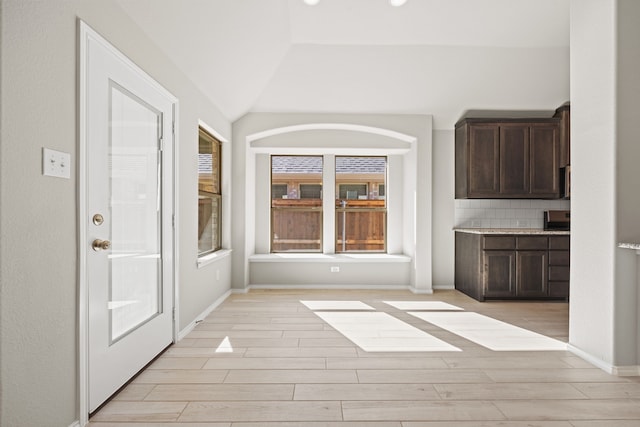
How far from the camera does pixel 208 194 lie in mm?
4582

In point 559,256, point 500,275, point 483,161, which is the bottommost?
point 500,275

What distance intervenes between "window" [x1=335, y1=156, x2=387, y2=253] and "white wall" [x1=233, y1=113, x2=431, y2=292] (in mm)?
166

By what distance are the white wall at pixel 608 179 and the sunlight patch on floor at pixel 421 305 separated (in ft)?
5.52

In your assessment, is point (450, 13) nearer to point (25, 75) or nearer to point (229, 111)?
point (229, 111)

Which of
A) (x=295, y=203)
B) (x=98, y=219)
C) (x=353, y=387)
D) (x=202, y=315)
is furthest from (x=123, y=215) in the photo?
(x=295, y=203)

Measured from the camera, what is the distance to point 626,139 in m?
2.65

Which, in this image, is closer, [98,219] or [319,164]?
[98,219]

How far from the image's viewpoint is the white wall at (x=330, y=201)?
5.34m

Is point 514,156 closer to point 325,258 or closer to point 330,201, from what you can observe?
point 330,201

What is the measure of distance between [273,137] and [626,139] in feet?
A: 13.2

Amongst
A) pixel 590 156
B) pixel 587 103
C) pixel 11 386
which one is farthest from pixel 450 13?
pixel 11 386

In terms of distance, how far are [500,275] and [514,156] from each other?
155 centimetres

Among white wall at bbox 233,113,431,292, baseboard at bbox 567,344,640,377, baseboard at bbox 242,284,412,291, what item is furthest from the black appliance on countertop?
baseboard at bbox 567,344,640,377

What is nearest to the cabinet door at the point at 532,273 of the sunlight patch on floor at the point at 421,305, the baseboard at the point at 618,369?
the sunlight patch on floor at the point at 421,305
